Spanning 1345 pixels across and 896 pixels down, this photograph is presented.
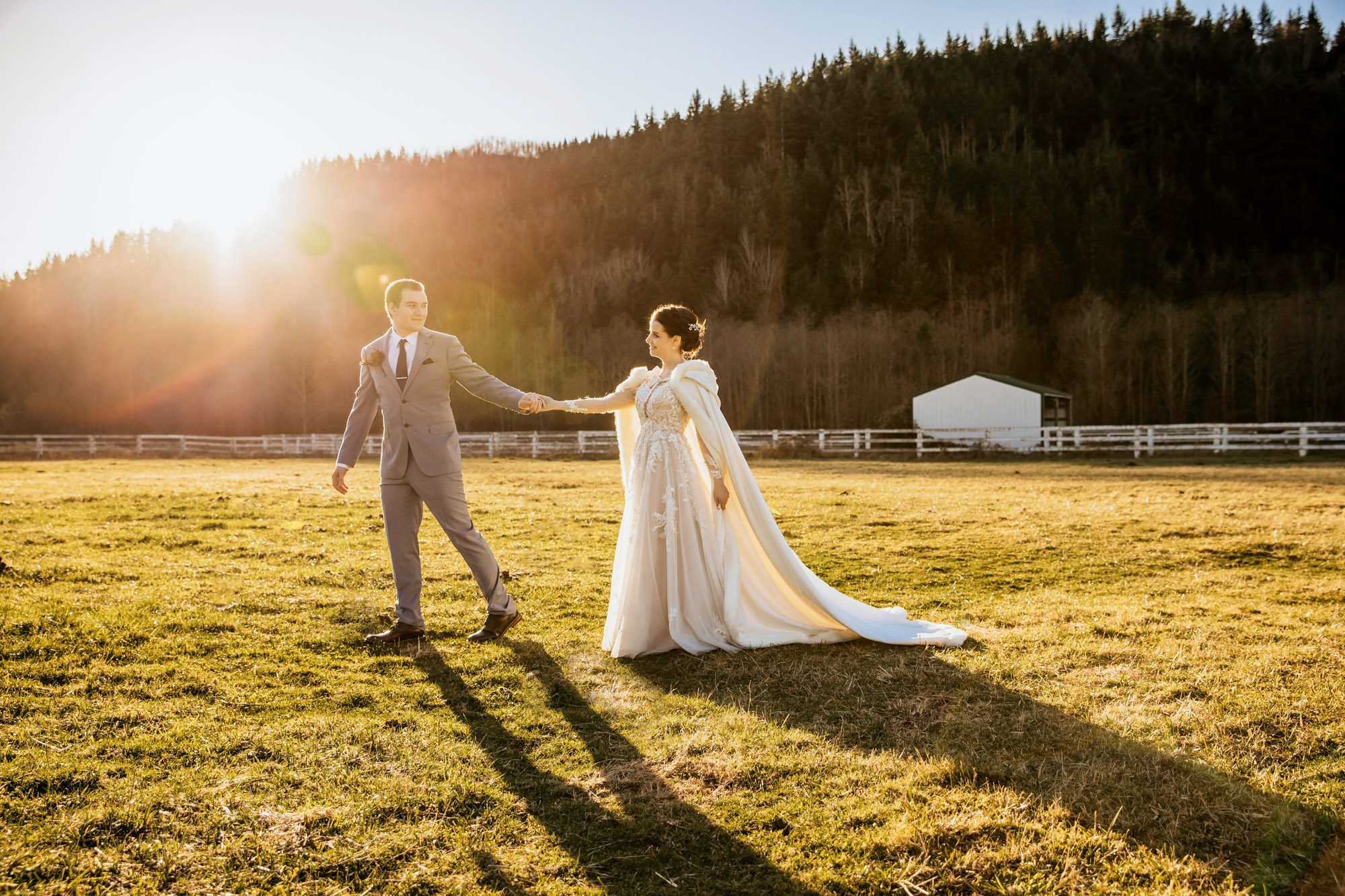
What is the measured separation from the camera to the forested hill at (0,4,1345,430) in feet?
191

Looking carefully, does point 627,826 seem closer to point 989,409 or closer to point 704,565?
point 704,565

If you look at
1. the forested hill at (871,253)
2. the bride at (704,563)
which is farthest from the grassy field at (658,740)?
the forested hill at (871,253)

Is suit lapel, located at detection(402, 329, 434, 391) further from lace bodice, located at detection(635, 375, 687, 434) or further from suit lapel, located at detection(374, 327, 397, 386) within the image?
lace bodice, located at detection(635, 375, 687, 434)

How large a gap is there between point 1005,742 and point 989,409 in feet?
118

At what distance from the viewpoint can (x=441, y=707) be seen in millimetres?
4230

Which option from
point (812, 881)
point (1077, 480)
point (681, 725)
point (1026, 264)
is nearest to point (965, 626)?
point (681, 725)

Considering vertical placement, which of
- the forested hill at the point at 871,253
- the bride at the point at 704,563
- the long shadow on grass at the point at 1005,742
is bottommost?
the long shadow on grass at the point at 1005,742

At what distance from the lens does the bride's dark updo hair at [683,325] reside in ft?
18.5

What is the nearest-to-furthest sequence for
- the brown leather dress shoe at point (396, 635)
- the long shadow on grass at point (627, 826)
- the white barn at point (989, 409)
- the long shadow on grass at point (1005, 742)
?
the long shadow on grass at point (627, 826)
the long shadow on grass at point (1005, 742)
the brown leather dress shoe at point (396, 635)
the white barn at point (989, 409)

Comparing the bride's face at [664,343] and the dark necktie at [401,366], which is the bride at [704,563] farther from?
the dark necktie at [401,366]

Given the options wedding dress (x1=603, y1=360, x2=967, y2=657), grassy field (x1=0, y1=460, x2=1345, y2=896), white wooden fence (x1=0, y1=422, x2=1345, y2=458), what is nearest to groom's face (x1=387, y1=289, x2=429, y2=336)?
wedding dress (x1=603, y1=360, x2=967, y2=657)

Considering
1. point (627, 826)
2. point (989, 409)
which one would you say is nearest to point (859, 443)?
point (989, 409)

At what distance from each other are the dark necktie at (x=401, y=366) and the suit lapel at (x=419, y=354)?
2 centimetres

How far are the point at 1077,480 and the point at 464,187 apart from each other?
96199 mm
